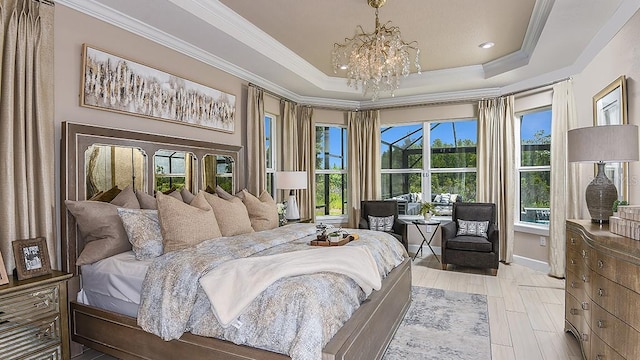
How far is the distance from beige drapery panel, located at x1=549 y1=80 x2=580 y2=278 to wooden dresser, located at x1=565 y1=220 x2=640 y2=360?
213cm

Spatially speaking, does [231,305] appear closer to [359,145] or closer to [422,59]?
[422,59]

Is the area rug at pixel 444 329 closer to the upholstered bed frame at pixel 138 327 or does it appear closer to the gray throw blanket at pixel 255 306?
the upholstered bed frame at pixel 138 327

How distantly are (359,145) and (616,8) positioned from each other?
4.05 meters

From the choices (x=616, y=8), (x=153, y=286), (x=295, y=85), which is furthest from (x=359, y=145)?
(x=153, y=286)

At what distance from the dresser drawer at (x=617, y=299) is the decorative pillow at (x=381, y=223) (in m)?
3.61

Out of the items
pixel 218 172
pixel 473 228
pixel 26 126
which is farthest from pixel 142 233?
pixel 473 228

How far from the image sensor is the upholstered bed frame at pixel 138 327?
1964 millimetres

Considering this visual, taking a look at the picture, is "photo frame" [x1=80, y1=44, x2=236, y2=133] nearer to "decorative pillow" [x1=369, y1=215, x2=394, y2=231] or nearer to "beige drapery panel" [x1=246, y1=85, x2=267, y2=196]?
"beige drapery panel" [x1=246, y1=85, x2=267, y2=196]

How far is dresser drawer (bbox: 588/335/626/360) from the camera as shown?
6.14 ft

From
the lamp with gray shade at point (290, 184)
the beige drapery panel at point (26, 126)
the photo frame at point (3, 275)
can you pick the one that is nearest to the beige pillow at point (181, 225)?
the beige drapery panel at point (26, 126)

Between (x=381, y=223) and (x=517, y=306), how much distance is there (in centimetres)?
247

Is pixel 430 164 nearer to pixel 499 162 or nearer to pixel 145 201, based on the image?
pixel 499 162

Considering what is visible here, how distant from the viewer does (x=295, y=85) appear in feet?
17.8

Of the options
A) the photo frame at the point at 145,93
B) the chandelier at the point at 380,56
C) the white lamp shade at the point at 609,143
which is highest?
the chandelier at the point at 380,56
